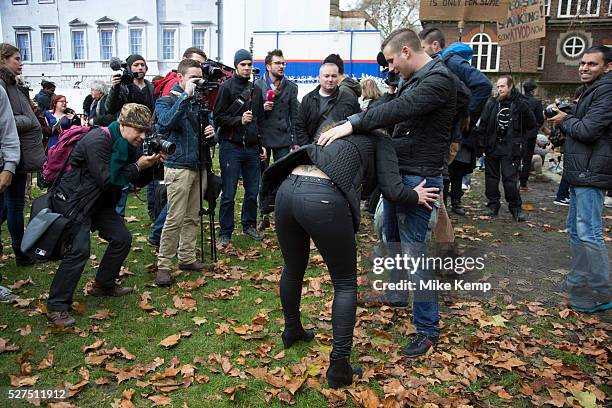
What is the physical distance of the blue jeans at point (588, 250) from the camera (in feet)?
14.9

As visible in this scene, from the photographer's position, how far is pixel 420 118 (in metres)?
3.49

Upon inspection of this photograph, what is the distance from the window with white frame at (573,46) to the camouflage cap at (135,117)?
3942 cm

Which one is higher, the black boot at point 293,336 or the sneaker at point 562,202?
the sneaker at point 562,202

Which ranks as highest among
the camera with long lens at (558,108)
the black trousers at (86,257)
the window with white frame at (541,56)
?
the window with white frame at (541,56)

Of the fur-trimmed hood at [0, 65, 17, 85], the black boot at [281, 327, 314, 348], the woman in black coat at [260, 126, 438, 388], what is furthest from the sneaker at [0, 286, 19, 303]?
the woman in black coat at [260, 126, 438, 388]

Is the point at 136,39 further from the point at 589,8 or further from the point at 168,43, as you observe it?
the point at 589,8

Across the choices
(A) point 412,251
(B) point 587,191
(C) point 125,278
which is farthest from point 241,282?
(B) point 587,191

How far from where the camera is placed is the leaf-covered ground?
334cm

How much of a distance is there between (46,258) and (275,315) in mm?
2058

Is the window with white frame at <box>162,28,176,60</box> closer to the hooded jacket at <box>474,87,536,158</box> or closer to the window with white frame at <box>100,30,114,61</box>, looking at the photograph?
the window with white frame at <box>100,30,114,61</box>

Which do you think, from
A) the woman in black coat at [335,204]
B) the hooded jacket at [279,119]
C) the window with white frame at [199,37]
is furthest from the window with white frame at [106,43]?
the woman in black coat at [335,204]

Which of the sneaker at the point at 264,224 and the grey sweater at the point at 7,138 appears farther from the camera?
the sneaker at the point at 264,224

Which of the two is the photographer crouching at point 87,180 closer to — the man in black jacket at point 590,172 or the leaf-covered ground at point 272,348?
the leaf-covered ground at point 272,348

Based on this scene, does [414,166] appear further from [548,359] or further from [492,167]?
[492,167]
